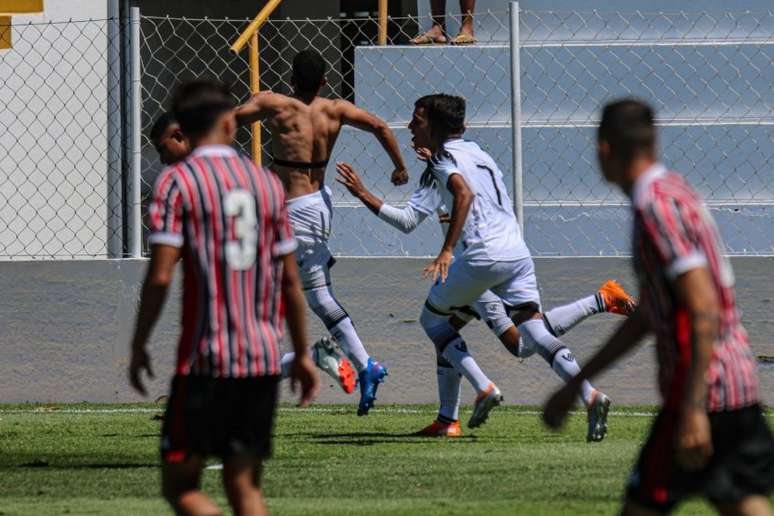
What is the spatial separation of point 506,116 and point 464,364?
3697 millimetres

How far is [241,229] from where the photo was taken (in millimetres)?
5043

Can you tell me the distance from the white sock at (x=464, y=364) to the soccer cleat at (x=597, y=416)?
2.14 ft

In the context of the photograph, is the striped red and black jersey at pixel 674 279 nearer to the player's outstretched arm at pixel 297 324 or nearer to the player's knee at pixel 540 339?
the player's outstretched arm at pixel 297 324

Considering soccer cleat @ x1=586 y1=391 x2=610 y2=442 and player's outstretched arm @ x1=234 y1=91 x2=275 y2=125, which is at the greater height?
player's outstretched arm @ x1=234 y1=91 x2=275 y2=125

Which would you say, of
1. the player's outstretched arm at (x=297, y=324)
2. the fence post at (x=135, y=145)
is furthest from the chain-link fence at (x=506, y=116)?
the player's outstretched arm at (x=297, y=324)

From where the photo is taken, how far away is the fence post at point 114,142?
1261 cm

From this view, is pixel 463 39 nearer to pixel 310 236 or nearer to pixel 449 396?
pixel 310 236

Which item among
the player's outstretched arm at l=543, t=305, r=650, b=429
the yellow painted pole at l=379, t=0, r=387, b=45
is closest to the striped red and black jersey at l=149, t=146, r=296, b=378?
the player's outstretched arm at l=543, t=305, r=650, b=429

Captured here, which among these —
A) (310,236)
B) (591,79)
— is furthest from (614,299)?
(591,79)

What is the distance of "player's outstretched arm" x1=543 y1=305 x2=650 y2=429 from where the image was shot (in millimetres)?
4777

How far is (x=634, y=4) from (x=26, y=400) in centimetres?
590

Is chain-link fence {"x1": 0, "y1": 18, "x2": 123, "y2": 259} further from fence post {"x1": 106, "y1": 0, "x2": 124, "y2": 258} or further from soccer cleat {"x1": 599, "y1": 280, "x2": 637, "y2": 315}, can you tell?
soccer cleat {"x1": 599, "y1": 280, "x2": 637, "y2": 315}

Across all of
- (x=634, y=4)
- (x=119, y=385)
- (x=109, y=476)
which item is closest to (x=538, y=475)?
(x=109, y=476)

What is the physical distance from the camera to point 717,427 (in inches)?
174
